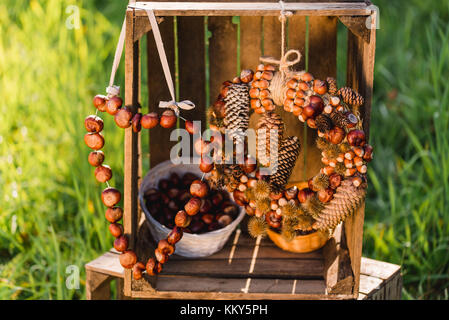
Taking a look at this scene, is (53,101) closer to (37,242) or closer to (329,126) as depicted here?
(37,242)

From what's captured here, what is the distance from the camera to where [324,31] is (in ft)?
6.80

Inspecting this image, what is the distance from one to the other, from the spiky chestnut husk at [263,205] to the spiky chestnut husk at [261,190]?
0.01m

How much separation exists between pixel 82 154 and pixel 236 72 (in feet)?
3.35

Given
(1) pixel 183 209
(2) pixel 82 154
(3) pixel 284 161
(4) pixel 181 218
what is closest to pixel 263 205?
(3) pixel 284 161

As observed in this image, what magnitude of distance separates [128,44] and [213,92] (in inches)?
22.5

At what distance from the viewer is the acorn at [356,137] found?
64.3 inches

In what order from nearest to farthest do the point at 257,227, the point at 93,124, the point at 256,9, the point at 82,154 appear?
the point at 256,9, the point at 93,124, the point at 257,227, the point at 82,154

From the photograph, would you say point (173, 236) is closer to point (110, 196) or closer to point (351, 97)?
point (110, 196)

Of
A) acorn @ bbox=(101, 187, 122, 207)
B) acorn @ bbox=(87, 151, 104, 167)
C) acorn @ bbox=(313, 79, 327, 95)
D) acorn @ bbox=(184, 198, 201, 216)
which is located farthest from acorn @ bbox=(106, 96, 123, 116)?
acorn @ bbox=(313, 79, 327, 95)

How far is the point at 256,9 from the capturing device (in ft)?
5.30

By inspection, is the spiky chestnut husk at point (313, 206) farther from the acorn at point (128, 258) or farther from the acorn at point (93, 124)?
the acorn at point (93, 124)

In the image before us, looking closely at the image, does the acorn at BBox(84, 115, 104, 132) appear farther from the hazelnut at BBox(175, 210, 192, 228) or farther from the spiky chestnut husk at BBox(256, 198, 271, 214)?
the spiky chestnut husk at BBox(256, 198, 271, 214)

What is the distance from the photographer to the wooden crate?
5.38 feet

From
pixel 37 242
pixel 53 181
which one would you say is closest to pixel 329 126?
pixel 37 242
